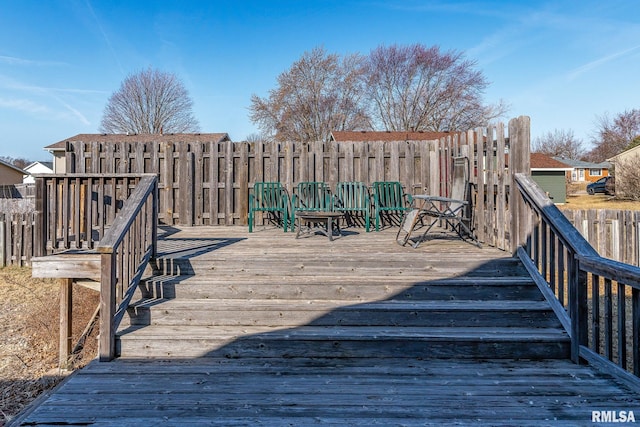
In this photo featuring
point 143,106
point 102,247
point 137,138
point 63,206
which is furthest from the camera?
point 143,106

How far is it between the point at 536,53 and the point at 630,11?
16.3 ft

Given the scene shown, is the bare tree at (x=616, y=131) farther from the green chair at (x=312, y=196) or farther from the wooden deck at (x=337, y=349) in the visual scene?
the wooden deck at (x=337, y=349)

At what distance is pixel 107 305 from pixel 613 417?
10.2 feet

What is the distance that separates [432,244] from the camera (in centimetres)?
443

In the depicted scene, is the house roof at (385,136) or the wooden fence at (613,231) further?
the house roof at (385,136)

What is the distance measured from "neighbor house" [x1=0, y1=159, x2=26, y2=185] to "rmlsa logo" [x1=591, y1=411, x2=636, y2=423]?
3073 centimetres

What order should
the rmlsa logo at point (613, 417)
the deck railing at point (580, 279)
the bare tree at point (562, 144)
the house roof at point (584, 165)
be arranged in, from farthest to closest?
1. the bare tree at point (562, 144)
2. the house roof at point (584, 165)
3. the deck railing at point (580, 279)
4. the rmlsa logo at point (613, 417)

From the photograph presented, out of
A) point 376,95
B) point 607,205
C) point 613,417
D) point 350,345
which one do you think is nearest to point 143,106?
point 376,95

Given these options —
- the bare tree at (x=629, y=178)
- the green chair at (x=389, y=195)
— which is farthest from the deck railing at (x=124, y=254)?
the bare tree at (x=629, y=178)

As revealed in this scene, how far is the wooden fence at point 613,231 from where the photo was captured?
593 cm

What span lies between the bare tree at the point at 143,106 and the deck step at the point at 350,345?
28468mm

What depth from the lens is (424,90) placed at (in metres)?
26.0

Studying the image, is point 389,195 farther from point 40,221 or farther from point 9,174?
point 9,174

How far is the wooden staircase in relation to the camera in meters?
2.67
